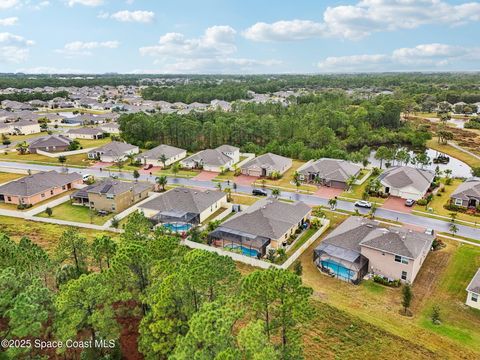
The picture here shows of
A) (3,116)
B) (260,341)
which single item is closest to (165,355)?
(260,341)

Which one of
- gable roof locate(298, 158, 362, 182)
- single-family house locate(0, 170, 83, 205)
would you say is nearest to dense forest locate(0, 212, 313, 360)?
single-family house locate(0, 170, 83, 205)

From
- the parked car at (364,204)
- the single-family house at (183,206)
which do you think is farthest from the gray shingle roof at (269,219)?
the parked car at (364,204)

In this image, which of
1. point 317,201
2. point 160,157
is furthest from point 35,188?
point 317,201

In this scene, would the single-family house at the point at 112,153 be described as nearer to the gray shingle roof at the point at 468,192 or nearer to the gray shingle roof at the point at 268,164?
the gray shingle roof at the point at 268,164

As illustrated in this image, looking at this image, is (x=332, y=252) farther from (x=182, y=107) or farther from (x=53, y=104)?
(x=53, y=104)

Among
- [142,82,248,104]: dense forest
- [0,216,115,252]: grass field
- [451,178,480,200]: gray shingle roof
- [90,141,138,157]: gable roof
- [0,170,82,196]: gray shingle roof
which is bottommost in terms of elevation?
[0,216,115,252]: grass field

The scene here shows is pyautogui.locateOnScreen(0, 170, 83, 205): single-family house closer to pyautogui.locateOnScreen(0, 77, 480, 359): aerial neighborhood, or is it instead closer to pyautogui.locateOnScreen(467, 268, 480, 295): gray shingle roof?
pyautogui.locateOnScreen(0, 77, 480, 359): aerial neighborhood
